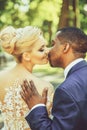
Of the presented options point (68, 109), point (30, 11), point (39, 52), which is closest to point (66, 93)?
point (68, 109)

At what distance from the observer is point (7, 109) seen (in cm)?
367

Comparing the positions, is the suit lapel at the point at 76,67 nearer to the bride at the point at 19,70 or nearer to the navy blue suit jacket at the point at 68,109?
the navy blue suit jacket at the point at 68,109

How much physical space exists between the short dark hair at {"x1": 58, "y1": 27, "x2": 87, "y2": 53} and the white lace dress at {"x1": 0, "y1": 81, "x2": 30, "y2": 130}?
87 centimetres

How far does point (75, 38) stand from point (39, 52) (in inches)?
31.0

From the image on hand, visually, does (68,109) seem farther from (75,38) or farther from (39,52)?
(39,52)

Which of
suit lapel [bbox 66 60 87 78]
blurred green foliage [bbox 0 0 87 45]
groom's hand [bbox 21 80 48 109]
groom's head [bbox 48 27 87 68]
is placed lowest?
blurred green foliage [bbox 0 0 87 45]

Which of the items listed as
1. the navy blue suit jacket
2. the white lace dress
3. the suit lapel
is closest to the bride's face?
the white lace dress

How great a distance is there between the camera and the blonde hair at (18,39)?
363cm

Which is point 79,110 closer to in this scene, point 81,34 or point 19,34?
point 81,34

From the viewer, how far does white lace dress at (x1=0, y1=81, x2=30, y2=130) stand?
3643 millimetres

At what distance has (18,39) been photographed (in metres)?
3.66

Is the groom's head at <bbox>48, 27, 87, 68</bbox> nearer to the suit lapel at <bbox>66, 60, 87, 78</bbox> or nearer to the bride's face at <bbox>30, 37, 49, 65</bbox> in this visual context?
the suit lapel at <bbox>66, 60, 87, 78</bbox>

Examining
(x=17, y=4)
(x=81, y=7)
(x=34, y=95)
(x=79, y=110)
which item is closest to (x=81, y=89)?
(x=79, y=110)

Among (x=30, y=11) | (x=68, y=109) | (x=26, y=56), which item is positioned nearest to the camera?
(x=68, y=109)
